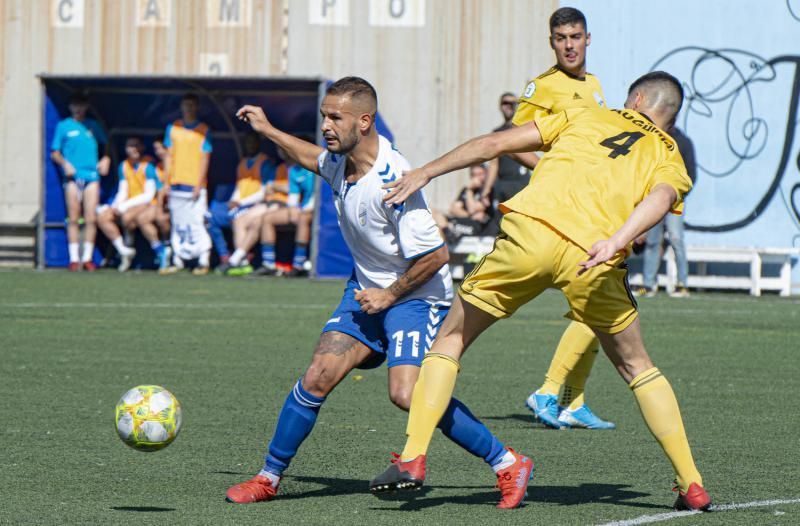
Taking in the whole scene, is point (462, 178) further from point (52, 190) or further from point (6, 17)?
point (6, 17)

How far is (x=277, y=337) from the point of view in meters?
12.6

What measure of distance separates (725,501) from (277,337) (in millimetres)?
7223

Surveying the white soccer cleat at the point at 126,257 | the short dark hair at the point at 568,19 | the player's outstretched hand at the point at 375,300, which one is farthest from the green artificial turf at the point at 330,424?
the white soccer cleat at the point at 126,257

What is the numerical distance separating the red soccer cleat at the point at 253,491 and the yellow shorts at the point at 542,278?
45.4 inches

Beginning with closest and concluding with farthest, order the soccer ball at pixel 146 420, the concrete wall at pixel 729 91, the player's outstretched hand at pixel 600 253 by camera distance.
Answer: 1. the player's outstretched hand at pixel 600 253
2. the soccer ball at pixel 146 420
3. the concrete wall at pixel 729 91

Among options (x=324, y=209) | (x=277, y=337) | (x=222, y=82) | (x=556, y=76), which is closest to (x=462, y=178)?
(x=324, y=209)

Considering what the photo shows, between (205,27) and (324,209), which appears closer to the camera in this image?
(324,209)

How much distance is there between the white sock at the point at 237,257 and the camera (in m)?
21.2

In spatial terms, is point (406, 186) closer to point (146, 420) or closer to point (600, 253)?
point (600, 253)

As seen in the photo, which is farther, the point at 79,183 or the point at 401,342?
the point at 79,183

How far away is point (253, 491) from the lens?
584cm

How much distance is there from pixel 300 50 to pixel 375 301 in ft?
53.8

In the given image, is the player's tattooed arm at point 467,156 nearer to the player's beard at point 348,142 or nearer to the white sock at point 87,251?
the player's beard at point 348,142

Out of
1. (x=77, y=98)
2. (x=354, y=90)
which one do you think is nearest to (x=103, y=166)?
(x=77, y=98)
